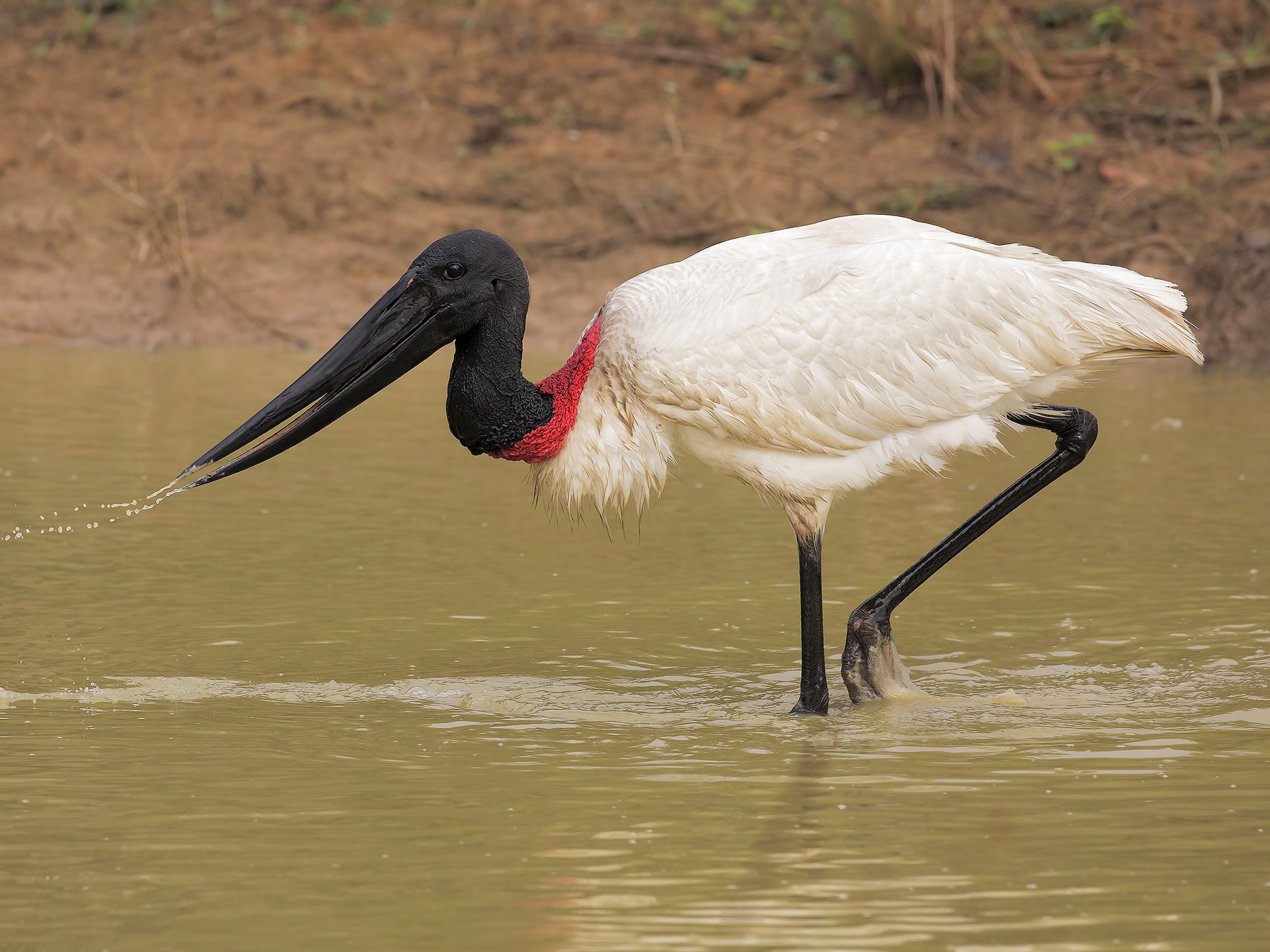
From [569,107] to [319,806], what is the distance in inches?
424

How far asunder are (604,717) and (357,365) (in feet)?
3.99

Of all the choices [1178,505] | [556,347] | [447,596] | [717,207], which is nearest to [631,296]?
[447,596]

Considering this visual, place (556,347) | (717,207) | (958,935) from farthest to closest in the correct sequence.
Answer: (717,207) < (556,347) < (958,935)

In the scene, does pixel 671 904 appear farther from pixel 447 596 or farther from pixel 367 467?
pixel 367 467

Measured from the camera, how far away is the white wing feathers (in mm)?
5059

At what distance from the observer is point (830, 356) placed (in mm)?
5117

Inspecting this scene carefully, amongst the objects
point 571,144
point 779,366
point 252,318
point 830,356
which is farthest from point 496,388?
point 571,144

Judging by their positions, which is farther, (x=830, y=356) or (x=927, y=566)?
(x=927, y=566)

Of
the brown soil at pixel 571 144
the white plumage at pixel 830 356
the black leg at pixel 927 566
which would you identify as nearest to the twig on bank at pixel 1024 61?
the brown soil at pixel 571 144

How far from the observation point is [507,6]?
15422mm

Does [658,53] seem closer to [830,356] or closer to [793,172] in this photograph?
[793,172]

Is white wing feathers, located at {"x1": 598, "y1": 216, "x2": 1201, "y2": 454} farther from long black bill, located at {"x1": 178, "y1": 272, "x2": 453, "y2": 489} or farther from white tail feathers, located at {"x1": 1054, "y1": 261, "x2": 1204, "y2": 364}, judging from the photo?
long black bill, located at {"x1": 178, "y1": 272, "x2": 453, "y2": 489}

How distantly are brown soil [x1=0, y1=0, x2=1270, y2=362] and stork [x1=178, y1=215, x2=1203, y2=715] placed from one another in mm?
6701

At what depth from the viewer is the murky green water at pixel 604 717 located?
3.46 metres
